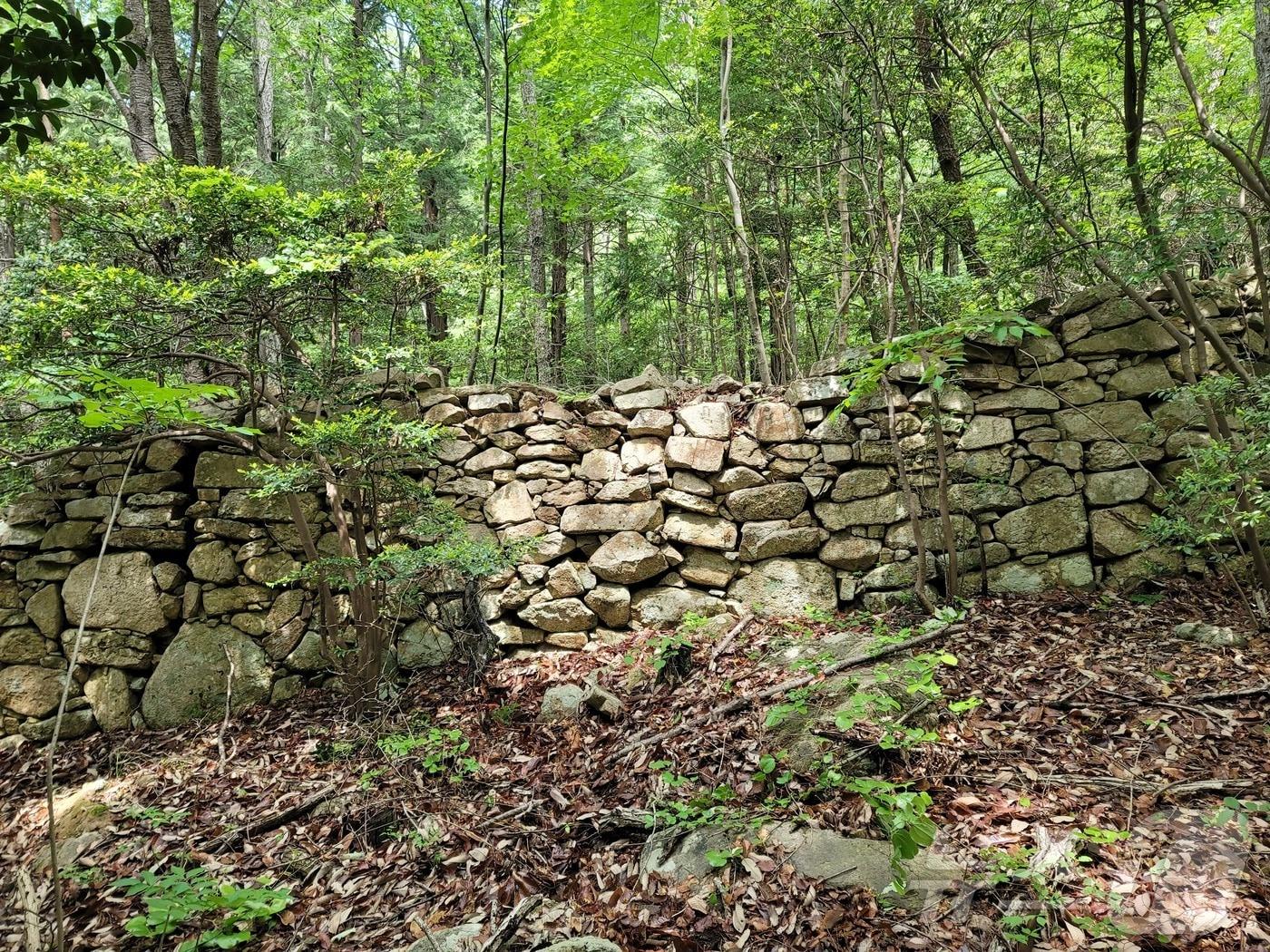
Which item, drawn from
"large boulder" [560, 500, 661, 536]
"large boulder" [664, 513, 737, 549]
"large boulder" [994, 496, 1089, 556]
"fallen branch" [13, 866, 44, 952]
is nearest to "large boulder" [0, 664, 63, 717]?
"fallen branch" [13, 866, 44, 952]

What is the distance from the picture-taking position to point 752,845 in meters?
2.34

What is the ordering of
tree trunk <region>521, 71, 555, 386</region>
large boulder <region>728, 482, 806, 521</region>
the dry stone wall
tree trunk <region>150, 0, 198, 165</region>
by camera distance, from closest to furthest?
the dry stone wall → large boulder <region>728, 482, 806, 521</region> → tree trunk <region>150, 0, 198, 165</region> → tree trunk <region>521, 71, 555, 386</region>

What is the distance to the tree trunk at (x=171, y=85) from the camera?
5.08m

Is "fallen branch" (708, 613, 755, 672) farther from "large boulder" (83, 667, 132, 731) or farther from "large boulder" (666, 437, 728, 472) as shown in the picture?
"large boulder" (83, 667, 132, 731)

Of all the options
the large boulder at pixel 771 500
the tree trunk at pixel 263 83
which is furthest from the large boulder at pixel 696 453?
the tree trunk at pixel 263 83

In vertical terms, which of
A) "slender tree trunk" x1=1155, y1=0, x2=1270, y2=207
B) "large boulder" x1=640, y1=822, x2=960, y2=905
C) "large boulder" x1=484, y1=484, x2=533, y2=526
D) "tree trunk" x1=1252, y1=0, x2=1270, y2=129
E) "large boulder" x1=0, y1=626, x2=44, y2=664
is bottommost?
"large boulder" x1=640, y1=822, x2=960, y2=905

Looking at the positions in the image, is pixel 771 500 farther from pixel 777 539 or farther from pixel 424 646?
pixel 424 646

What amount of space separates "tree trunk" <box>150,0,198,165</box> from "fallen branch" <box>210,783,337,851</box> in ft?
16.3

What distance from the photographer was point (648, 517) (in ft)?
15.1

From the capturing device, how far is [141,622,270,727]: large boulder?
4.19 meters

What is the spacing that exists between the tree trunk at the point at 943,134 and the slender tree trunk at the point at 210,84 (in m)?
5.60

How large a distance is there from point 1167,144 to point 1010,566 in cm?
259

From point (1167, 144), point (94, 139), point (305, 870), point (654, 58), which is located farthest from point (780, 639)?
point (94, 139)

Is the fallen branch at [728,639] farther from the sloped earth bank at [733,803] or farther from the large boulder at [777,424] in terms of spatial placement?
the large boulder at [777,424]
